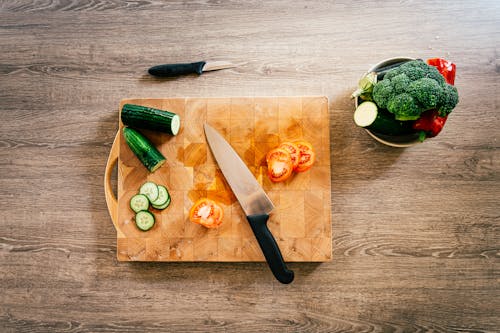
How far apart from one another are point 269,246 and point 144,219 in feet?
1.87

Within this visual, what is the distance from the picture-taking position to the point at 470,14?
1.72 meters

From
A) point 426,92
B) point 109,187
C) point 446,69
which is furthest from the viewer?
point 109,187

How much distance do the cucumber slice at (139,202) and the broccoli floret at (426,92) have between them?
46.6 inches

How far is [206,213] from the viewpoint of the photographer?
151 centimetres

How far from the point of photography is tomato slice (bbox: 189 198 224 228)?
4.97 ft

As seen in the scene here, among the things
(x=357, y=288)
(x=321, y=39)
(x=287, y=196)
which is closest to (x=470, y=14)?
(x=321, y=39)

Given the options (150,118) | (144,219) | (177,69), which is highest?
(177,69)

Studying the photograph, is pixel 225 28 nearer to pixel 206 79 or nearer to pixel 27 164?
pixel 206 79

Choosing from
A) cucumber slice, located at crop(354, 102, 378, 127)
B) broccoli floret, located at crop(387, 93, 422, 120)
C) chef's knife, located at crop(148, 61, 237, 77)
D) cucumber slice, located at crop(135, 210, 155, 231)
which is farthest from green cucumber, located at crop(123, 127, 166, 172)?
broccoli floret, located at crop(387, 93, 422, 120)

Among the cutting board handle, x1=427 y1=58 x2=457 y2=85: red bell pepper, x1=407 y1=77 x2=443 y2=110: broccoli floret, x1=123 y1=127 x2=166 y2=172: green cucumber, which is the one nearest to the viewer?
x1=407 y1=77 x2=443 y2=110: broccoli floret

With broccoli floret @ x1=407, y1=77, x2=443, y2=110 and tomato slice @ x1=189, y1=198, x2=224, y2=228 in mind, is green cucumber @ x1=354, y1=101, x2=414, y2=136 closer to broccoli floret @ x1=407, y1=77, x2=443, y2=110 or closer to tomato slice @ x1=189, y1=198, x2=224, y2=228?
broccoli floret @ x1=407, y1=77, x2=443, y2=110

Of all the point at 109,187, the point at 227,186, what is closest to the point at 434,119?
the point at 227,186

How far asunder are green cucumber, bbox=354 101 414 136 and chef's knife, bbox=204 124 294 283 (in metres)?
0.52

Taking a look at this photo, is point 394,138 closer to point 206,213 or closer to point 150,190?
point 206,213
